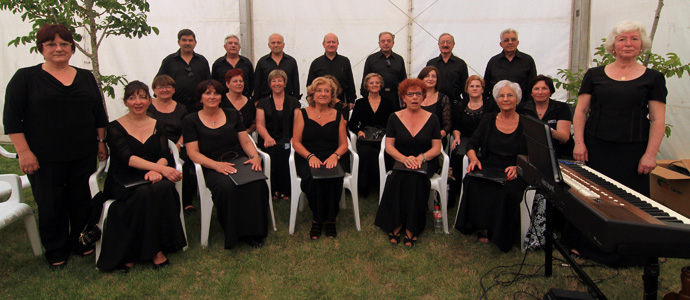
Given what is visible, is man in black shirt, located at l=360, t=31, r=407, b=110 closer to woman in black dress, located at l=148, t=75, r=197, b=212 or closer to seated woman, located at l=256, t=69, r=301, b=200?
seated woman, located at l=256, t=69, r=301, b=200

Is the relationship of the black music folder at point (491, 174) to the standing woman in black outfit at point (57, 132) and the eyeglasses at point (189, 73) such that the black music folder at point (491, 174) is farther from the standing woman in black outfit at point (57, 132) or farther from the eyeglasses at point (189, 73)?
the eyeglasses at point (189, 73)

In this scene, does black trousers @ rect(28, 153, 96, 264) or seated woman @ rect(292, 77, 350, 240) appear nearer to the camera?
black trousers @ rect(28, 153, 96, 264)

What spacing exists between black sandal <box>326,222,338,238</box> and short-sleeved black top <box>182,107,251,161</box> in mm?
933

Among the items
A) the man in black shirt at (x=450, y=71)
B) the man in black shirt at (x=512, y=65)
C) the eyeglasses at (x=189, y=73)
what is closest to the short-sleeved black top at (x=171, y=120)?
the eyeglasses at (x=189, y=73)

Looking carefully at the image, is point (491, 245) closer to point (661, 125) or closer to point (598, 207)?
point (661, 125)

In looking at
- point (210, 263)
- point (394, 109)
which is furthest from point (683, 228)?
point (394, 109)

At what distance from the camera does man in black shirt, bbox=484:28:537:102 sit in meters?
4.73

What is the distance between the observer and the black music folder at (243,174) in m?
3.37

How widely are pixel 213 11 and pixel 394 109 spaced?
10.6ft

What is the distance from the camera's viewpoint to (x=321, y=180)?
3.62 m

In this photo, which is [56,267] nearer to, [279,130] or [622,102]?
[279,130]

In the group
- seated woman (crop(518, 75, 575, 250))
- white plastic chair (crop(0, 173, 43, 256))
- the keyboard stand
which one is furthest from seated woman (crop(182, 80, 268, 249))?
seated woman (crop(518, 75, 575, 250))

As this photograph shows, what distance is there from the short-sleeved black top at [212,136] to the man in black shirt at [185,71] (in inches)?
49.0

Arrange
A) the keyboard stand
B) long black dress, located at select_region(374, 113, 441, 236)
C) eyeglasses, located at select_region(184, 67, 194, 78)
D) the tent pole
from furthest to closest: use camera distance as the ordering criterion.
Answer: the tent pole, eyeglasses, located at select_region(184, 67, 194, 78), long black dress, located at select_region(374, 113, 441, 236), the keyboard stand
